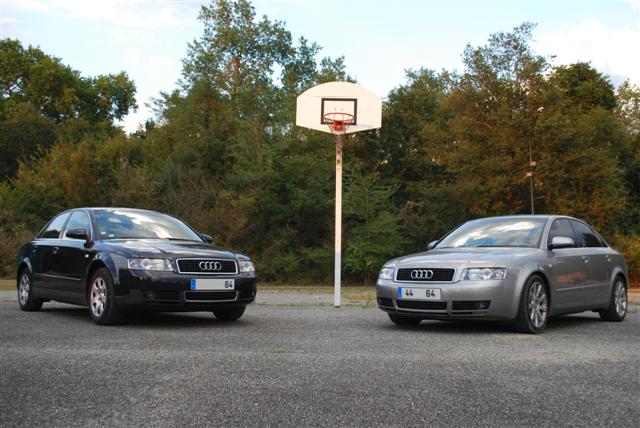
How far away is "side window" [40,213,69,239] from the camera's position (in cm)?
1168

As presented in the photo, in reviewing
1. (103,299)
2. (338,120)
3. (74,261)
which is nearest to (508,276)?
(103,299)

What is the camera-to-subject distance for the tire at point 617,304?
1143 centimetres

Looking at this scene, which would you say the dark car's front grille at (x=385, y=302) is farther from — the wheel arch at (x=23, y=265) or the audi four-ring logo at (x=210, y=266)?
the wheel arch at (x=23, y=265)

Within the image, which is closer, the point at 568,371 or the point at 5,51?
the point at 568,371

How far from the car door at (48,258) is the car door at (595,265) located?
743 centimetres

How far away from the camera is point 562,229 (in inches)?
428

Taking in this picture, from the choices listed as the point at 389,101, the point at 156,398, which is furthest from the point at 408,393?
the point at 389,101

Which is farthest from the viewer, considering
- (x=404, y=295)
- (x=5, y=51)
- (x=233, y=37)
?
(x=5, y=51)

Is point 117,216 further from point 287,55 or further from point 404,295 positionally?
point 287,55

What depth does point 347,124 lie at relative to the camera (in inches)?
634

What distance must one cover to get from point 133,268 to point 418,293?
11.4 feet

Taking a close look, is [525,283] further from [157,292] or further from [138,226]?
[138,226]

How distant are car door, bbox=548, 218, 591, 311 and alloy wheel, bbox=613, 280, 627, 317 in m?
1.03

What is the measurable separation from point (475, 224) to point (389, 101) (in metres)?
40.4
